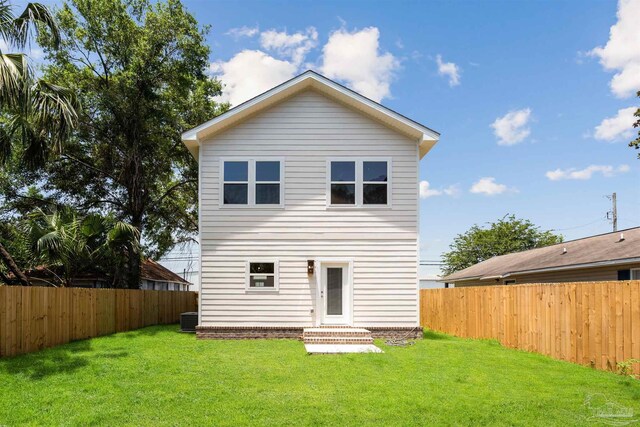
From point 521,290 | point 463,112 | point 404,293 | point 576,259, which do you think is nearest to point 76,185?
point 404,293

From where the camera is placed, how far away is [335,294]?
13195 mm

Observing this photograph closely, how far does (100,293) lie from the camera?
13.5 metres

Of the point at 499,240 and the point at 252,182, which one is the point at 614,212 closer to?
the point at 499,240

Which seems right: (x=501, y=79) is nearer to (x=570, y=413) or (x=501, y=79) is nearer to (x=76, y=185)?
(x=570, y=413)

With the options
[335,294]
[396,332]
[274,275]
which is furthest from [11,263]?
[396,332]

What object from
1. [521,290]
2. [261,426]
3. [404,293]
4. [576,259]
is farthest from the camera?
[576,259]

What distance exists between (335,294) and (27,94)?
27.5ft

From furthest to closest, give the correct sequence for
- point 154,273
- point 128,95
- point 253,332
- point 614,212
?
point 614,212
point 154,273
point 128,95
point 253,332

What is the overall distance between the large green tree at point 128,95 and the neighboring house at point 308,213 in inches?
271

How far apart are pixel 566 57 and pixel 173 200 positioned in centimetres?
1689

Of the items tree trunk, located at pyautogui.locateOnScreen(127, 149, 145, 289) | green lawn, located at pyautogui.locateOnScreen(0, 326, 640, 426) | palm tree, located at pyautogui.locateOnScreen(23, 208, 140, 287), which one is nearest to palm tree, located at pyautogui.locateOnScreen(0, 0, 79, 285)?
palm tree, located at pyautogui.locateOnScreen(23, 208, 140, 287)

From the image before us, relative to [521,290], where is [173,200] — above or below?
above

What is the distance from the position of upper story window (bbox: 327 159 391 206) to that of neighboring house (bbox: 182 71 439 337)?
3 cm

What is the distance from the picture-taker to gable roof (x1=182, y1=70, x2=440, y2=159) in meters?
13.1
